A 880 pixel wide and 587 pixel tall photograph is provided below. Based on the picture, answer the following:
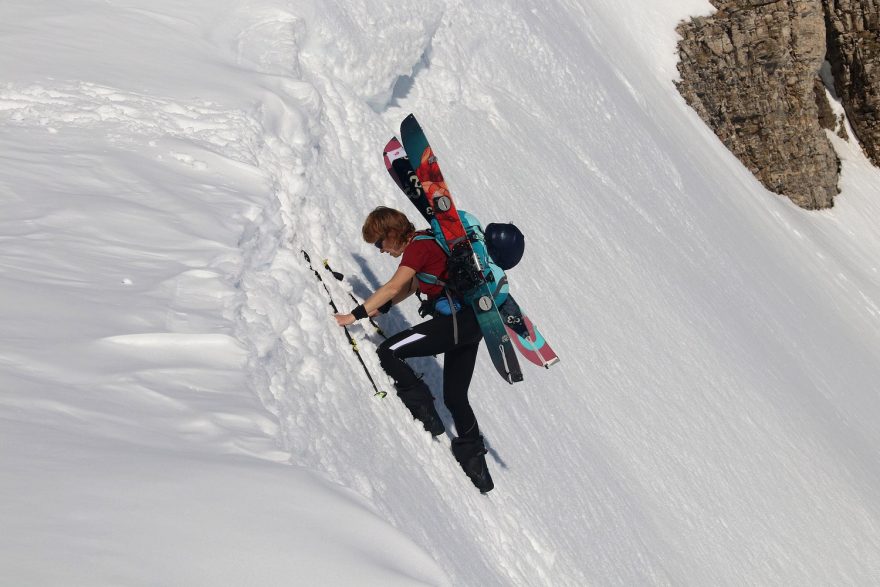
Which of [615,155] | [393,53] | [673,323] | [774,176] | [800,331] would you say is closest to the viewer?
[393,53]

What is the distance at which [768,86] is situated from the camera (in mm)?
25812

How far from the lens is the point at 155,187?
5.32 metres

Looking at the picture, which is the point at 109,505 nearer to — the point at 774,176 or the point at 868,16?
the point at 774,176

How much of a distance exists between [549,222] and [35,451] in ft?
31.5

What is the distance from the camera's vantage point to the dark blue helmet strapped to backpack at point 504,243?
5.74 metres

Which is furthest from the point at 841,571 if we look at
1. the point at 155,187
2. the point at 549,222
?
the point at 155,187

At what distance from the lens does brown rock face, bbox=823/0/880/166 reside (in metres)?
28.8

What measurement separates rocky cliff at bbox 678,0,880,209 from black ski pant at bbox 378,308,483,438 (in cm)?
1966

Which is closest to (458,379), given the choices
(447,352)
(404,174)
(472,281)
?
(447,352)

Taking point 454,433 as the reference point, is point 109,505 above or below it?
above

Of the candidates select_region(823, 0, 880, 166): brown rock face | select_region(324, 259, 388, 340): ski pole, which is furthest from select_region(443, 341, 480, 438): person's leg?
select_region(823, 0, 880, 166): brown rock face

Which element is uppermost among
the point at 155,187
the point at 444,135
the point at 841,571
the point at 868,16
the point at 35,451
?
the point at 868,16

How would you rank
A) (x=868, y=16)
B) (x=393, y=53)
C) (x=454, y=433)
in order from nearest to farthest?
1. (x=454, y=433)
2. (x=393, y=53)
3. (x=868, y=16)

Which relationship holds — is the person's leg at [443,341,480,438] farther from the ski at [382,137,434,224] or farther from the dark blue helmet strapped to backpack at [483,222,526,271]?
the ski at [382,137,434,224]
